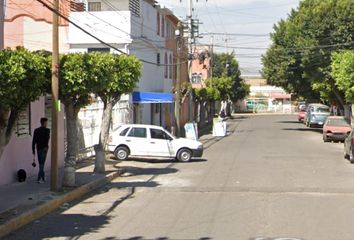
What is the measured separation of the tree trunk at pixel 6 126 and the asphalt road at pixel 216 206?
5.17 ft

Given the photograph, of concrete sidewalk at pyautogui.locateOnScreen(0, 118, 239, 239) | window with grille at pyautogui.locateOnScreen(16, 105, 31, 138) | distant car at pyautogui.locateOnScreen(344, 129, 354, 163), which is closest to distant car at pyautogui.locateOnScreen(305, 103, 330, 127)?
distant car at pyautogui.locateOnScreen(344, 129, 354, 163)

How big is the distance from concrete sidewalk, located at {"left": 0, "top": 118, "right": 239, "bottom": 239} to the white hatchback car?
593cm

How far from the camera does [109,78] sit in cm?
1725

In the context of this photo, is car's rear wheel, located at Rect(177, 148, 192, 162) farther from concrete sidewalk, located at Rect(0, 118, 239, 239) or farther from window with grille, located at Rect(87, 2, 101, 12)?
window with grille, located at Rect(87, 2, 101, 12)

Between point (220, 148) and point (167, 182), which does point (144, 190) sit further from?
point (220, 148)

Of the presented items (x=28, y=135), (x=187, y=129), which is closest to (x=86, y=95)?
(x=28, y=135)

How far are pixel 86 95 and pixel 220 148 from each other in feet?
59.7

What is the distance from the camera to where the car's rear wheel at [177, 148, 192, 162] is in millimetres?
26000

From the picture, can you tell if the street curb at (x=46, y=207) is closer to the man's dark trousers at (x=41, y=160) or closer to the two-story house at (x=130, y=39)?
the man's dark trousers at (x=41, y=160)

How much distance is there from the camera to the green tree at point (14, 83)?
33.3ft

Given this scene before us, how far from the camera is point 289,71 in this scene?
50.9 metres

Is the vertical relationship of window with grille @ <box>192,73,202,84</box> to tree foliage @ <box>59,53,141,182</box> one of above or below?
above

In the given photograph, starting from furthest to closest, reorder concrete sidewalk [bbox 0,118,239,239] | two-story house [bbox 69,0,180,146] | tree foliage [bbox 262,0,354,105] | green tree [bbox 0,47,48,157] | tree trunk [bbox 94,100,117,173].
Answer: tree foliage [bbox 262,0,354,105] < two-story house [bbox 69,0,180,146] < tree trunk [bbox 94,100,117,173] < concrete sidewalk [bbox 0,118,239,239] < green tree [bbox 0,47,48,157]

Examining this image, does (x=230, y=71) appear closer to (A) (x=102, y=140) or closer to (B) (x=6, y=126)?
(A) (x=102, y=140)
